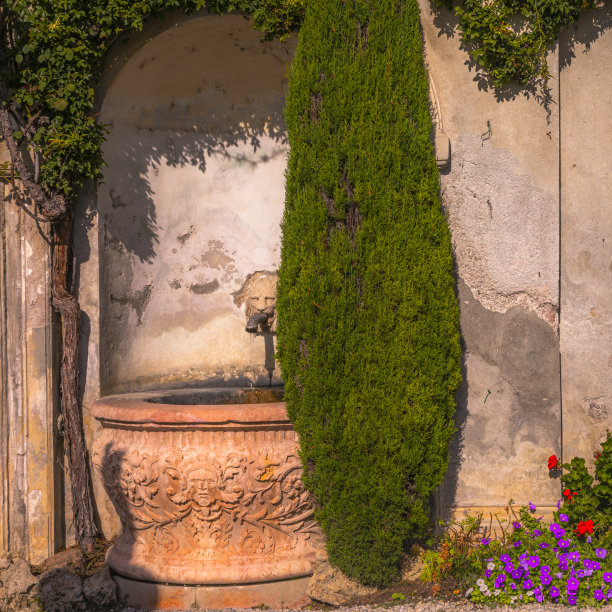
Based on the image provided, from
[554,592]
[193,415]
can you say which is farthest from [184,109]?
[554,592]

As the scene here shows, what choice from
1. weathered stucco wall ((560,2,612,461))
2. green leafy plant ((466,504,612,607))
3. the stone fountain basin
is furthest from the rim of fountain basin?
weathered stucco wall ((560,2,612,461))

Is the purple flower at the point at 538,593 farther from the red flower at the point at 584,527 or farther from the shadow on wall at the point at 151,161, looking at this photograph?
the shadow on wall at the point at 151,161

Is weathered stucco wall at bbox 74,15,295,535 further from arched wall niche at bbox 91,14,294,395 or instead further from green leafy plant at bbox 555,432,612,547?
green leafy plant at bbox 555,432,612,547

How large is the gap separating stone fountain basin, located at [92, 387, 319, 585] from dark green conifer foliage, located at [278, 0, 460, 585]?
0.20 m

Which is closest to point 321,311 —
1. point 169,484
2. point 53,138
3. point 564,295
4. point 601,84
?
point 169,484

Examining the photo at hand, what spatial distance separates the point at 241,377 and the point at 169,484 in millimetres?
1546

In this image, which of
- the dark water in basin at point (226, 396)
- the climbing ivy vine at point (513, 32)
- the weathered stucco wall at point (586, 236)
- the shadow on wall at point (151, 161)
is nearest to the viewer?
the climbing ivy vine at point (513, 32)

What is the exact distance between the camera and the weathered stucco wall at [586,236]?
173 inches

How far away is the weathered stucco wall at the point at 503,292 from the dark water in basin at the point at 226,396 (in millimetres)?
1244

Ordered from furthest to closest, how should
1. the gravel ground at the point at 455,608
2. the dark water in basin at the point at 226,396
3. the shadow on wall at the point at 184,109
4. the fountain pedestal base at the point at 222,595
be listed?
the shadow on wall at the point at 184,109, the dark water in basin at the point at 226,396, the fountain pedestal base at the point at 222,595, the gravel ground at the point at 455,608

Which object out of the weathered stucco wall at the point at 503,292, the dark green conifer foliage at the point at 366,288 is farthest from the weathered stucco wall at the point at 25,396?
the weathered stucco wall at the point at 503,292

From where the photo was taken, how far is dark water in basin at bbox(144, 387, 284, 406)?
4.84 meters

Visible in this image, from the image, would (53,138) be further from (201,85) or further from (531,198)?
(531,198)

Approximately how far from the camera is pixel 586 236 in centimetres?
441
